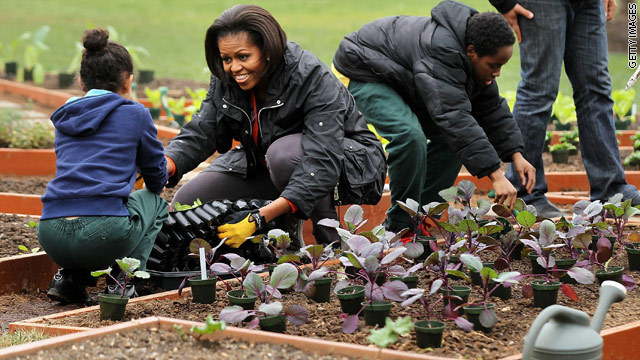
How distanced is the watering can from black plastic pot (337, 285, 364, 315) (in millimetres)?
724

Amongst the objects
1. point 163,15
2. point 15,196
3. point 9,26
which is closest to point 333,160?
point 15,196

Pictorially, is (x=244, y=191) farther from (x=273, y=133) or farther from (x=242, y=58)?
(x=242, y=58)

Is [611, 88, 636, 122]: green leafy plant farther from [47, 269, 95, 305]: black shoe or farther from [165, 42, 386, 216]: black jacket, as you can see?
[47, 269, 95, 305]: black shoe

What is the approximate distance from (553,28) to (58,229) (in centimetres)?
278

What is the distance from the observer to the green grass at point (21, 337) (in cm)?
275

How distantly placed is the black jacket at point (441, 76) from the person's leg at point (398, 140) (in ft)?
0.26

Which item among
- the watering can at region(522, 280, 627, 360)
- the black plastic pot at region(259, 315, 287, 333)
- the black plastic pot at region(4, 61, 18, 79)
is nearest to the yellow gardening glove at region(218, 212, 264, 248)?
the black plastic pot at region(259, 315, 287, 333)

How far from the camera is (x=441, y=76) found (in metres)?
4.16

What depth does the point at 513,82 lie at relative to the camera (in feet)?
44.8

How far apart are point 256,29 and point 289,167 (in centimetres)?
60

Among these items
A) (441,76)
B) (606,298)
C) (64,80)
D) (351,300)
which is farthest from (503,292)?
(64,80)

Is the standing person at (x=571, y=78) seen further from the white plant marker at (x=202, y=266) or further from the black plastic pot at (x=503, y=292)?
the white plant marker at (x=202, y=266)

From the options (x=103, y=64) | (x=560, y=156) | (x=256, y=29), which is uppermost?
(x=256, y=29)

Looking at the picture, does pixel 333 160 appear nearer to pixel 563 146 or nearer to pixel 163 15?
pixel 563 146
